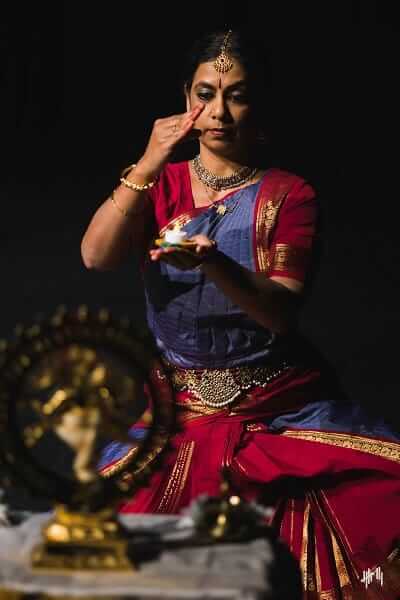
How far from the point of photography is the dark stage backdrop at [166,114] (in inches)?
133

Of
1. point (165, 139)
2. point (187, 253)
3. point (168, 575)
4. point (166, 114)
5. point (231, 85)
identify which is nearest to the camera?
point (168, 575)

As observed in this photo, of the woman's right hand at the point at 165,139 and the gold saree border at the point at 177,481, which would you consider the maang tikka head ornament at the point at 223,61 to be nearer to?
the woman's right hand at the point at 165,139

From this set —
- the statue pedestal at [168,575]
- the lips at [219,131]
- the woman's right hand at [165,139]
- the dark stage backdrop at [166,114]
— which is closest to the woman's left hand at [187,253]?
the woman's right hand at [165,139]

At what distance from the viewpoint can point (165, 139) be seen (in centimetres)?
204

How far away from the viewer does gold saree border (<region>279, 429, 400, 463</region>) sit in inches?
82.3

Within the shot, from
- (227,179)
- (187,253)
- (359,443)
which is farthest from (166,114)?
(187,253)

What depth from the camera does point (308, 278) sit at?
6.94ft

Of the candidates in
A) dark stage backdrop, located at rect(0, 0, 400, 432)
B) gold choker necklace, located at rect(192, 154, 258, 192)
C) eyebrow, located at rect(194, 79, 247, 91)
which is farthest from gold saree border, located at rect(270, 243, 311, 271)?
dark stage backdrop, located at rect(0, 0, 400, 432)

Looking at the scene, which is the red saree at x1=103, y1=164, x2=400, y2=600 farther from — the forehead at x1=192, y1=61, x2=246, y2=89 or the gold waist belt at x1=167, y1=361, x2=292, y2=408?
the forehead at x1=192, y1=61, x2=246, y2=89

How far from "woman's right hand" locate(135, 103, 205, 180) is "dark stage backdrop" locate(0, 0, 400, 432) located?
1304 millimetres

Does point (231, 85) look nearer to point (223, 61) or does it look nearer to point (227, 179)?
point (223, 61)

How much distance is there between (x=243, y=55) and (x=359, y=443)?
0.69 metres

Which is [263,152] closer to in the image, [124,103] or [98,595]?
[98,595]

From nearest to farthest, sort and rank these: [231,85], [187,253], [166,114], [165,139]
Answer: [187,253]
[165,139]
[231,85]
[166,114]
